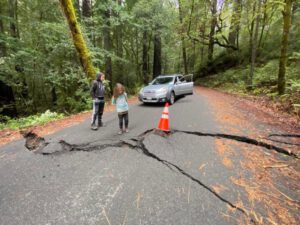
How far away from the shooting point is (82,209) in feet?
8.11

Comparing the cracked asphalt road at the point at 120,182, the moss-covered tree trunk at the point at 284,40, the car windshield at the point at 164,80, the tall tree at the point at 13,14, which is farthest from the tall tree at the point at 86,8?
the moss-covered tree trunk at the point at 284,40

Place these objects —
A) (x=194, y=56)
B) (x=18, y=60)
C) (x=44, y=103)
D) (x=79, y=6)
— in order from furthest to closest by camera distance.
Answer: (x=194, y=56) < (x=44, y=103) < (x=79, y=6) < (x=18, y=60)

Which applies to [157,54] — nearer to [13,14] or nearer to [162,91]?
[162,91]

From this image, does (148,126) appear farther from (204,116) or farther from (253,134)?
(253,134)

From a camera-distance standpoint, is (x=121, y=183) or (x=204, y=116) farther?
(x=204, y=116)

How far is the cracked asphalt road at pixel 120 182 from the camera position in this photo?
2.36 meters

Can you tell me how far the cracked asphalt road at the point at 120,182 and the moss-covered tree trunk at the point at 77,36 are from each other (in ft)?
16.7

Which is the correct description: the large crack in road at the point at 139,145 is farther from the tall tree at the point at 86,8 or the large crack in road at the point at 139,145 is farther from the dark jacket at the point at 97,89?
the tall tree at the point at 86,8

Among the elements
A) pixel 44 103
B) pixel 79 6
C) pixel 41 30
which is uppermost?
pixel 79 6

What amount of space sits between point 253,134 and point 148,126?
2915 mm

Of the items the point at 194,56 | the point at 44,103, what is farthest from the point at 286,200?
the point at 194,56

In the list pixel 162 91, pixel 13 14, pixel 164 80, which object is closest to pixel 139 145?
pixel 162 91

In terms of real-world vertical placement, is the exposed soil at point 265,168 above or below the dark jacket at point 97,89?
below

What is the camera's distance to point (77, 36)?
8.59 metres
